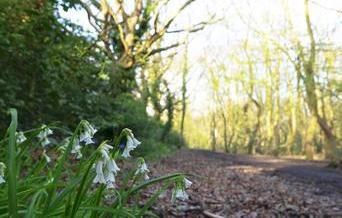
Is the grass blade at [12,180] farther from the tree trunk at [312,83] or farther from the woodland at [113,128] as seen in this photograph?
the tree trunk at [312,83]

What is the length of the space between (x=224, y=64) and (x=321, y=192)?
2594 cm

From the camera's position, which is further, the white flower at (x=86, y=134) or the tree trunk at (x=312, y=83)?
the tree trunk at (x=312, y=83)

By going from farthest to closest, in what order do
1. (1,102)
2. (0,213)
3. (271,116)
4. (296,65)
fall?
(271,116) < (296,65) < (1,102) < (0,213)

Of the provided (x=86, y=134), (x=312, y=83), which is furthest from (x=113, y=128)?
(x=312, y=83)

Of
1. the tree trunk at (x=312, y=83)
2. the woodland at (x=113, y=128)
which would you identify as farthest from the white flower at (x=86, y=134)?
the tree trunk at (x=312, y=83)

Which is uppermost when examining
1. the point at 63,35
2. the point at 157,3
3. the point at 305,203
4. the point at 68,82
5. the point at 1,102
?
the point at 157,3

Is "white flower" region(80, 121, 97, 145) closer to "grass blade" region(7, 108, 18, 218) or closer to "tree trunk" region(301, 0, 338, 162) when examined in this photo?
"grass blade" region(7, 108, 18, 218)

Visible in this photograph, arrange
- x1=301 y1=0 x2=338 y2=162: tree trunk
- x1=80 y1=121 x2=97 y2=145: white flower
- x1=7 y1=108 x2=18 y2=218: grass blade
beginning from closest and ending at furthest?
x1=7 y1=108 x2=18 y2=218: grass blade, x1=80 y1=121 x2=97 y2=145: white flower, x1=301 y1=0 x2=338 y2=162: tree trunk

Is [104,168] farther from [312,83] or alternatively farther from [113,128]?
[312,83]

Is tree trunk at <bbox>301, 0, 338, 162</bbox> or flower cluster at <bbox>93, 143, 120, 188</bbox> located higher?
tree trunk at <bbox>301, 0, 338, 162</bbox>

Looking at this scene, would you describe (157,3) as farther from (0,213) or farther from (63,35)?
(0,213)

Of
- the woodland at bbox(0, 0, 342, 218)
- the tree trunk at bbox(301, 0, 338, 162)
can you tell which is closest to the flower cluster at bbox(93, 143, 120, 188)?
the woodland at bbox(0, 0, 342, 218)

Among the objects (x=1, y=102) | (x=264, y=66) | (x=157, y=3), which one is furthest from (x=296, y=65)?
(x=1, y=102)

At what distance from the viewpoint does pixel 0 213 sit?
1931mm
